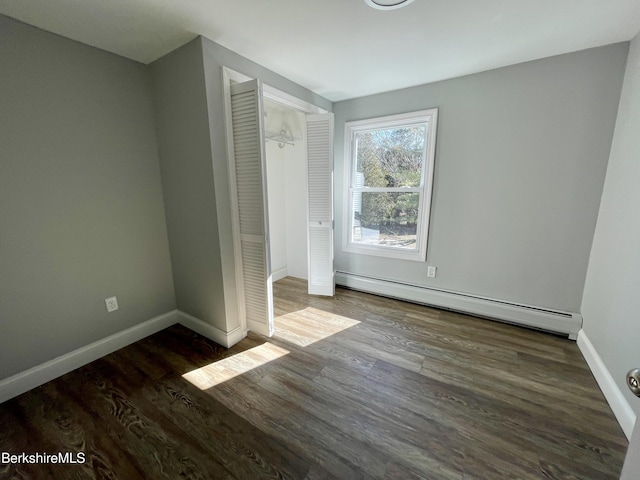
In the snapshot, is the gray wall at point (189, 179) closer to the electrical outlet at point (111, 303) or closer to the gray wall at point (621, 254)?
the electrical outlet at point (111, 303)

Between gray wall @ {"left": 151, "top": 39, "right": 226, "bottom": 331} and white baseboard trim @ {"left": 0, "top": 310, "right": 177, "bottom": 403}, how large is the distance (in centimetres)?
29

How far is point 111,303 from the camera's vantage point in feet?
6.73

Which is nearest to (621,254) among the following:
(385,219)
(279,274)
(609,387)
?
(609,387)

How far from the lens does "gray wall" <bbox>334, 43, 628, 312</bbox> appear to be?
6.43 feet

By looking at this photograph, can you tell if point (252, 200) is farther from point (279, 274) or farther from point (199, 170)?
point (279, 274)

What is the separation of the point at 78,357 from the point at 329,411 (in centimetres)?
188

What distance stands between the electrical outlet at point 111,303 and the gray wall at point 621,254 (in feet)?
11.1

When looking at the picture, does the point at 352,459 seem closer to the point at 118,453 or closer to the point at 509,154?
the point at 118,453

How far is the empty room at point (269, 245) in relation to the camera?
1378 millimetres

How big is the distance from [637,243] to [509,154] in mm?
1094

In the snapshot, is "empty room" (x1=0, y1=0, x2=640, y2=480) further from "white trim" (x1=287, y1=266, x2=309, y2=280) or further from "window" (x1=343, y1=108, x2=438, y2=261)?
"white trim" (x1=287, y1=266, x2=309, y2=280)

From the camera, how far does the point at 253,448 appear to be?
4.32ft

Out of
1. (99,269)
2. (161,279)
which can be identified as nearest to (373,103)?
(161,279)

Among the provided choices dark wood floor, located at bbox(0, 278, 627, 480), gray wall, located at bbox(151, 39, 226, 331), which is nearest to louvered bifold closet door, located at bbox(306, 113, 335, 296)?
dark wood floor, located at bbox(0, 278, 627, 480)
